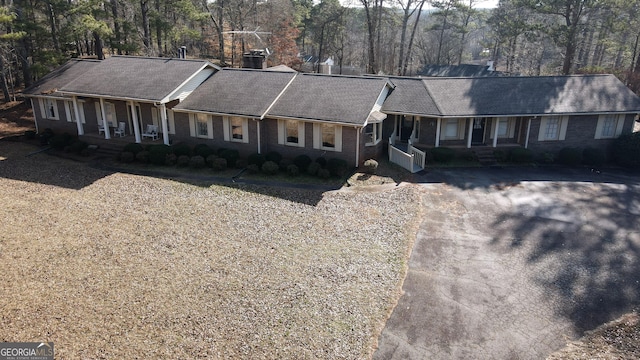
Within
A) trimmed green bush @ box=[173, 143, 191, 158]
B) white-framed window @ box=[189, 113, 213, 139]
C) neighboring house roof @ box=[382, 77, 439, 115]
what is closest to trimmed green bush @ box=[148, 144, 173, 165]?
trimmed green bush @ box=[173, 143, 191, 158]

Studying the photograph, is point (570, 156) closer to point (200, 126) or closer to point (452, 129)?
point (452, 129)

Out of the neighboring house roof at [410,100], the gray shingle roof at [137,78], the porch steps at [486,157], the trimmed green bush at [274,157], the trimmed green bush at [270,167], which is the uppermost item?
the gray shingle roof at [137,78]

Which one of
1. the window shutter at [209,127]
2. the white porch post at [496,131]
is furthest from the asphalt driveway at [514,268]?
the window shutter at [209,127]

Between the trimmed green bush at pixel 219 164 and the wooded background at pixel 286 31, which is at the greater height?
the wooded background at pixel 286 31

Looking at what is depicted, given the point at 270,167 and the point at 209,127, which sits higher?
the point at 209,127

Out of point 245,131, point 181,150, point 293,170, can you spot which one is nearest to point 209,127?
point 181,150

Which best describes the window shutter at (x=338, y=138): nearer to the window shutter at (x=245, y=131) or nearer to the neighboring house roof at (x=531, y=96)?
the window shutter at (x=245, y=131)
